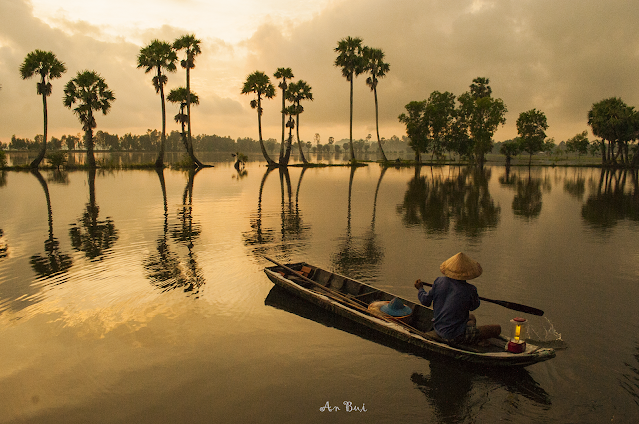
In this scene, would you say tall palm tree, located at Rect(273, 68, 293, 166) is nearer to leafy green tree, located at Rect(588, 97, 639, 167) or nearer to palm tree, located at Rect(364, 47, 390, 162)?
palm tree, located at Rect(364, 47, 390, 162)

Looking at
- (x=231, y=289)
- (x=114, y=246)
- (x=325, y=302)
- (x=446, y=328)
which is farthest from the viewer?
(x=114, y=246)

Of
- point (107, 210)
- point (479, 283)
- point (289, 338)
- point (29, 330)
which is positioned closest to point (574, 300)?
point (479, 283)

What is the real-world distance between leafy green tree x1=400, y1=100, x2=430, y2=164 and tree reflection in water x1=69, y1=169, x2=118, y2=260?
72.1m

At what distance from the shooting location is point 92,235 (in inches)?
604

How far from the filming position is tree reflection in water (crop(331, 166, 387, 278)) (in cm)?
1134

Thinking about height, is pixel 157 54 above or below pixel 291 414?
above

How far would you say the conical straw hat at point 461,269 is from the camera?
6.43m

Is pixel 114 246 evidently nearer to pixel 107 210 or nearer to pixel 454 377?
pixel 107 210

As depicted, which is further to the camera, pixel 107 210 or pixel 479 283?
pixel 107 210

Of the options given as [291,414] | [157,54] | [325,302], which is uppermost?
[157,54]

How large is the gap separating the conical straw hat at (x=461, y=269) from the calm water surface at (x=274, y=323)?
155cm

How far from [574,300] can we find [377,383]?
231 inches

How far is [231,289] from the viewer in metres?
10.0

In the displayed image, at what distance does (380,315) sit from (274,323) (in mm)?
2166
